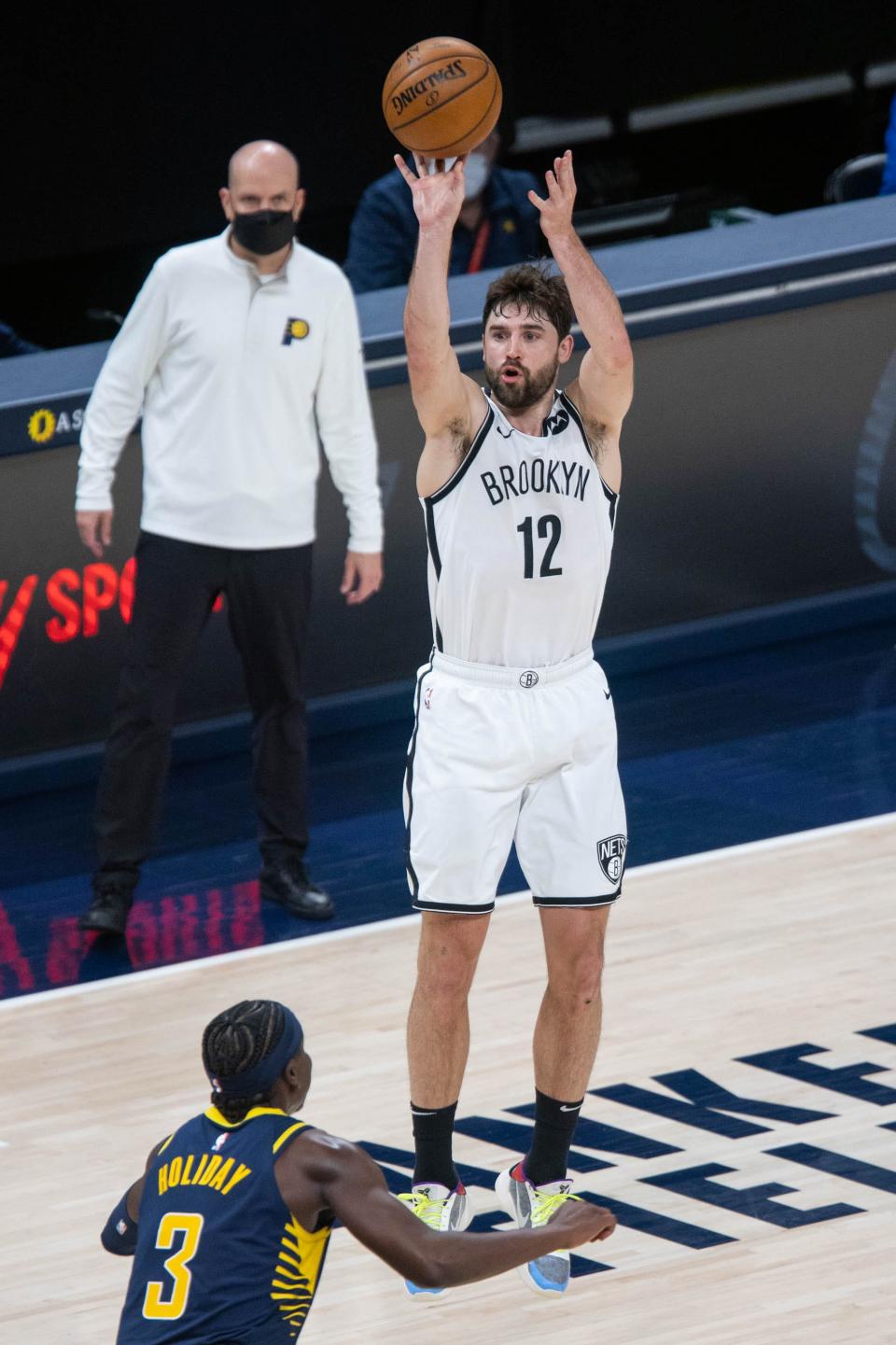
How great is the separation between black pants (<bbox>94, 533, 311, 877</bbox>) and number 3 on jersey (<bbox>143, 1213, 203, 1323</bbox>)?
3295 mm

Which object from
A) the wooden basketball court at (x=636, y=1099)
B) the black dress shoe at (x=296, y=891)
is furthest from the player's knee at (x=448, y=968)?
the black dress shoe at (x=296, y=891)

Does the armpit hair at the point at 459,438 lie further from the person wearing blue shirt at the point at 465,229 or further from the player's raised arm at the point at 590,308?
the person wearing blue shirt at the point at 465,229

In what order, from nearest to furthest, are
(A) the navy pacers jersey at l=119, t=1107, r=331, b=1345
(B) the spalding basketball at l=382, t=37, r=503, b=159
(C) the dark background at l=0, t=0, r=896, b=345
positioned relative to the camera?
(A) the navy pacers jersey at l=119, t=1107, r=331, b=1345 < (B) the spalding basketball at l=382, t=37, r=503, b=159 < (C) the dark background at l=0, t=0, r=896, b=345

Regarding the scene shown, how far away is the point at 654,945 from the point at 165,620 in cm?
165

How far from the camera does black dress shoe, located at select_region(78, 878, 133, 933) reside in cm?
679

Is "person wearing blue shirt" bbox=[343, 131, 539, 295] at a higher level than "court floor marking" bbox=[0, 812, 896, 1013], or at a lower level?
higher

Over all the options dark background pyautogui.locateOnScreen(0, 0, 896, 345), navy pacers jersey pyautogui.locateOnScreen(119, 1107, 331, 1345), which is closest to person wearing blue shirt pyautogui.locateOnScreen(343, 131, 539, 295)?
dark background pyautogui.locateOnScreen(0, 0, 896, 345)

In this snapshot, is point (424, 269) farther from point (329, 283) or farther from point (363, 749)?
point (363, 749)

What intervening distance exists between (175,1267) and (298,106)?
33.4 ft

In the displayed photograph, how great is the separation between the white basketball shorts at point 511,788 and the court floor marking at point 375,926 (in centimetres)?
186

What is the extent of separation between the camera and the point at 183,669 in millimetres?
6777

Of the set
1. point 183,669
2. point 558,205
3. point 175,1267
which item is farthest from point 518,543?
point 183,669

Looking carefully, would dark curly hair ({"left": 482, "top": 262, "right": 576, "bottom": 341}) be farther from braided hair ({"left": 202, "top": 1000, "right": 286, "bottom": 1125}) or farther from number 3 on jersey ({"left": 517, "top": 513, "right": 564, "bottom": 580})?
braided hair ({"left": 202, "top": 1000, "right": 286, "bottom": 1125})

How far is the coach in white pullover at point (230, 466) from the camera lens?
21.8ft
